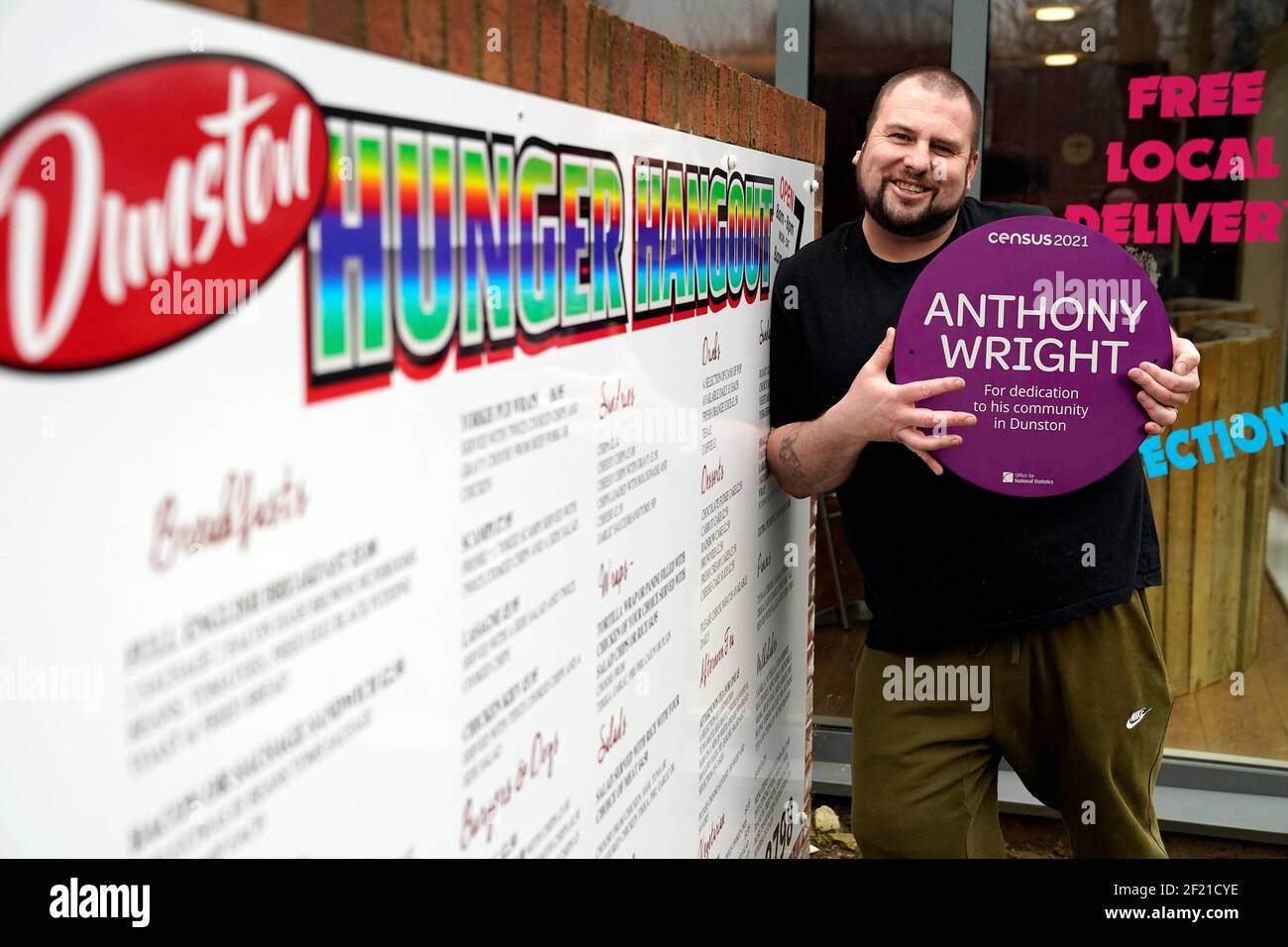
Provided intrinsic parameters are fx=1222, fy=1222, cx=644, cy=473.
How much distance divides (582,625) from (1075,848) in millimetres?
1492

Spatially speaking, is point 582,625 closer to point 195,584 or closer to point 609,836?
point 609,836

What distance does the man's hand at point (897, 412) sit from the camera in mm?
2326

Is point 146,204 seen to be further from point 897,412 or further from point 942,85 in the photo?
point 942,85

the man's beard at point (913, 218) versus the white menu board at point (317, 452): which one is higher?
the man's beard at point (913, 218)

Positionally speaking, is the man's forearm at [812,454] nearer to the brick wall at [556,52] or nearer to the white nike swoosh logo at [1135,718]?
the brick wall at [556,52]

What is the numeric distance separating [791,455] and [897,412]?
39cm

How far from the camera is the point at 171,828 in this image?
0.97 m

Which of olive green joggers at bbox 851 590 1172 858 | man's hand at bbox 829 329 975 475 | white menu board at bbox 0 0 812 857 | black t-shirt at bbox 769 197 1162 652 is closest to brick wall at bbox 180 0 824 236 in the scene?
white menu board at bbox 0 0 812 857

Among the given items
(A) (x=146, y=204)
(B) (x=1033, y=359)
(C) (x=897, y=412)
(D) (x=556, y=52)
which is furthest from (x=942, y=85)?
(A) (x=146, y=204)

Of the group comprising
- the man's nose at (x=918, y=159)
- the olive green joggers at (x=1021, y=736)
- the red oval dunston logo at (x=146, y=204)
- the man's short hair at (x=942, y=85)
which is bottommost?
the olive green joggers at (x=1021, y=736)

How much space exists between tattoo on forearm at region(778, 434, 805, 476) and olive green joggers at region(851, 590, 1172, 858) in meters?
0.45

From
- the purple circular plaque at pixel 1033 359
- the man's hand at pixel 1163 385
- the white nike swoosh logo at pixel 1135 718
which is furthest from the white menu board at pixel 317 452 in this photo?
the white nike swoosh logo at pixel 1135 718

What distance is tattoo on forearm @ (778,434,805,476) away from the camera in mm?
2656
